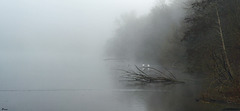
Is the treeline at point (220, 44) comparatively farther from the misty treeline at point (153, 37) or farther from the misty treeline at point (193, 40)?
the misty treeline at point (153, 37)

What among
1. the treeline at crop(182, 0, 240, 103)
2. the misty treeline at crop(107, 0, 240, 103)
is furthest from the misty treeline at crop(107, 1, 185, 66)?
the treeline at crop(182, 0, 240, 103)

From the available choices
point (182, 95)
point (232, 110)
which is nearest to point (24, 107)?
point (182, 95)

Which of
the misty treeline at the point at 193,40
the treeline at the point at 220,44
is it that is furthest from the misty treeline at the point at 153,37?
the treeline at the point at 220,44

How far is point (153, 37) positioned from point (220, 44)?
4429cm

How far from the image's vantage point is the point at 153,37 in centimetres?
7006

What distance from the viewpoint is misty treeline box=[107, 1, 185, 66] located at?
51.4 metres

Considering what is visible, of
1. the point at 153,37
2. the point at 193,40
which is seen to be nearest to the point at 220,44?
the point at 193,40

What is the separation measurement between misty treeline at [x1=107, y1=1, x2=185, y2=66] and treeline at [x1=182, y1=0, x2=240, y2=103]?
18.5 meters

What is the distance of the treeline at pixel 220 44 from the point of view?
811 inches

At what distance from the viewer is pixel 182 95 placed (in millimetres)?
25781

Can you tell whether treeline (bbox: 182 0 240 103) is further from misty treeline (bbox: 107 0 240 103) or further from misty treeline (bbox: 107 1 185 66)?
misty treeline (bbox: 107 1 185 66)

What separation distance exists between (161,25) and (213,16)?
4077cm

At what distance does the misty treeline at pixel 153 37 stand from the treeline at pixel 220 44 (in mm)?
18477

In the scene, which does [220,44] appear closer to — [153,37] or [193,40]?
[193,40]
